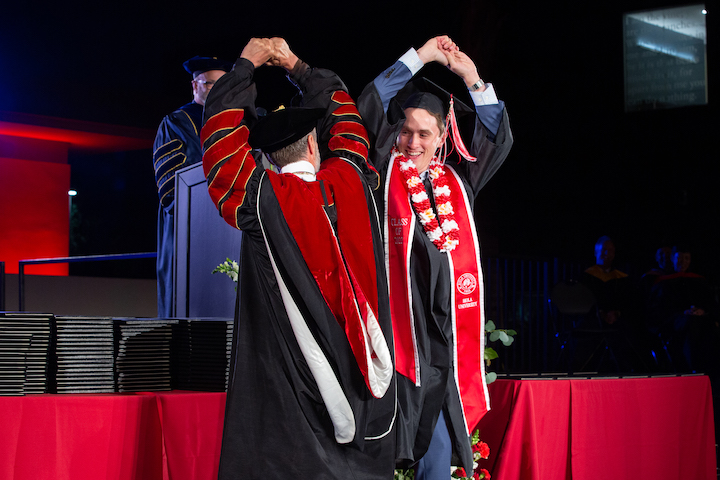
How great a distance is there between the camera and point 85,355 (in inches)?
101

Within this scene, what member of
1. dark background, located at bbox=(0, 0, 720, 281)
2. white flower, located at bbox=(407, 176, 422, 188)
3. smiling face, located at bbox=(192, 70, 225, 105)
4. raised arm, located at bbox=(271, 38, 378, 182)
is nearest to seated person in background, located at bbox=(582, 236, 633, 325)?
dark background, located at bbox=(0, 0, 720, 281)

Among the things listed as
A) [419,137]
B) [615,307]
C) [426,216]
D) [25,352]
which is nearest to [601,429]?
[426,216]

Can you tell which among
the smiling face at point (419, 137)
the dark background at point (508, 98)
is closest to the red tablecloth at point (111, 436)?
the smiling face at point (419, 137)

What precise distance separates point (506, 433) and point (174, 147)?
204 centimetres

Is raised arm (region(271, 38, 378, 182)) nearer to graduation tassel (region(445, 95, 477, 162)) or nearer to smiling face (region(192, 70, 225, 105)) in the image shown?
graduation tassel (region(445, 95, 477, 162))

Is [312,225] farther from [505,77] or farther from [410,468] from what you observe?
[505,77]

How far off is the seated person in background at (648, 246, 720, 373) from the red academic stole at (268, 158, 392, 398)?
5.41 meters

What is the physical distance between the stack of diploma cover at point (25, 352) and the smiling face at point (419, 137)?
4.24ft

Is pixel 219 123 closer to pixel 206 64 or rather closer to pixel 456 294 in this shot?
pixel 456 294

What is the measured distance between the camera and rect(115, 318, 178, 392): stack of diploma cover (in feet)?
8.66

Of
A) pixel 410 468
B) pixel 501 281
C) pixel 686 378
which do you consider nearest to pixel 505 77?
pixel 501 281

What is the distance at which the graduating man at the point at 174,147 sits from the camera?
3.80 m

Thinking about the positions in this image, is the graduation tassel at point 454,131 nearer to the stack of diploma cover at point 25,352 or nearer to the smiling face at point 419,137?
the smiling face at point 419,137

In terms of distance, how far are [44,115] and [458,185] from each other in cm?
649
